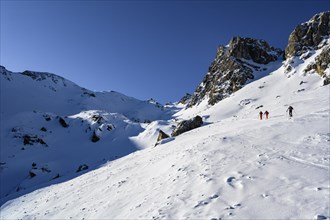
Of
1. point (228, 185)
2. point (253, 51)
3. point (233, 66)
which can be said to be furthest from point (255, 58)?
point (228, 185)

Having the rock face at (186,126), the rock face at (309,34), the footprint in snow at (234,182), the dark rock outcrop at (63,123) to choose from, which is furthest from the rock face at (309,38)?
the footprint in snow at (234,182)

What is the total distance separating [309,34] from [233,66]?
77.5ft

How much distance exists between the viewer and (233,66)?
98.8 metres

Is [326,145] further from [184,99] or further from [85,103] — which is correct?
[184,99]

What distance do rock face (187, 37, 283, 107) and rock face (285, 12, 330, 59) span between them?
10346 millimetres

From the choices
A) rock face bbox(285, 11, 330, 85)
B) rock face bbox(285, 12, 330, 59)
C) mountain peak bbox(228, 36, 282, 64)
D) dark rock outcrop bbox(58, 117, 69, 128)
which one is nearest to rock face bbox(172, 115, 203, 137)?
dark rock outcrop bbox(58, 117, 69, 128)

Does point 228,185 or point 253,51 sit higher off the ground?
point 253,51

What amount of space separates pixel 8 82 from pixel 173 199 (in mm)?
112693

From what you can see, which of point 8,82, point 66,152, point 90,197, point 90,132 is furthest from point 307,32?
point 8,82

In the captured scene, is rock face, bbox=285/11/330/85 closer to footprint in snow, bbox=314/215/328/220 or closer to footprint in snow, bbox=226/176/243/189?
footprint in snow, bbox=226/176/243/189

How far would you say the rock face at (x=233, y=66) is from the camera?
9131 centimetres

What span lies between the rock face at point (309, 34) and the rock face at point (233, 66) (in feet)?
33.9

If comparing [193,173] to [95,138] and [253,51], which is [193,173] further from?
[253,51]

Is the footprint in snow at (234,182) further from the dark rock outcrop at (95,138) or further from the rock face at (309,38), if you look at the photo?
the rock face at (309,38)
